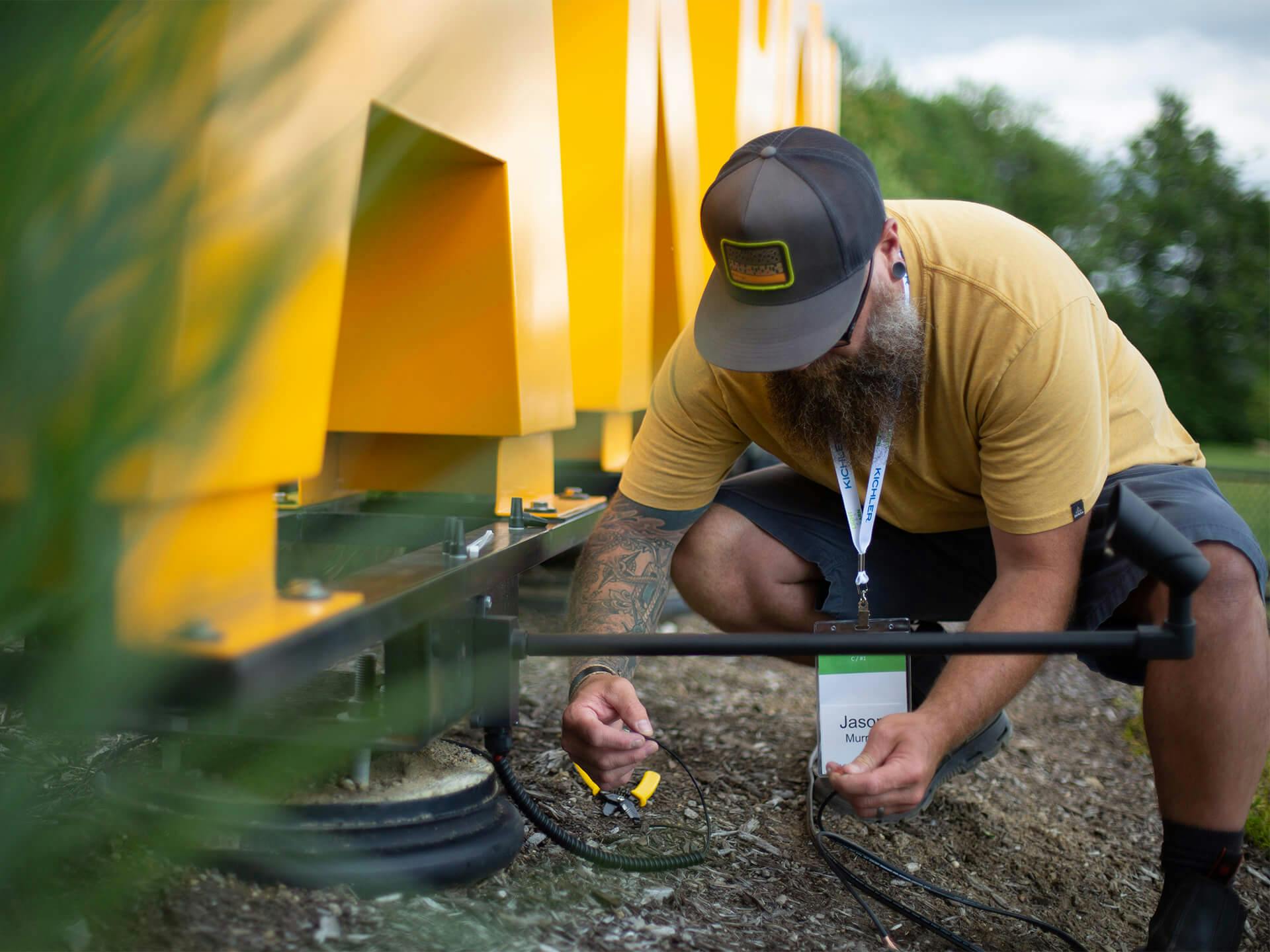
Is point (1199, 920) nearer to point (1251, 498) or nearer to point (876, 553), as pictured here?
point (876, 553)

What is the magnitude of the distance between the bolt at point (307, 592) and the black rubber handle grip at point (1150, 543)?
2.77 feet

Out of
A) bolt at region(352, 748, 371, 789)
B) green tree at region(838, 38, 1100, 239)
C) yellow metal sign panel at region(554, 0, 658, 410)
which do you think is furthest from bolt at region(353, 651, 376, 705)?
green tree at region(838, 38, 1100, 239)

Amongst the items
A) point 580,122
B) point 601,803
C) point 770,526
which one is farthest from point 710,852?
point 580,122

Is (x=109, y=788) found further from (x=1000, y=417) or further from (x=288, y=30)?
(x=1000, y=417)

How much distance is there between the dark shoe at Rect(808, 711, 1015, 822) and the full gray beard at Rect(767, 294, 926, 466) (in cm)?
61

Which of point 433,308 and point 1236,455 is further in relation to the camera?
point 1236,455

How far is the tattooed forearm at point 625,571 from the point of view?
77.8 inches

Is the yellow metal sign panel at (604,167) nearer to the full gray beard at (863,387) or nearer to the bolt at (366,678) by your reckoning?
the full gray beard at (863,387)

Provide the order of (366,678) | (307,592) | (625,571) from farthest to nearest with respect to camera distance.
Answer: (625,571), (366,678), (307,592)

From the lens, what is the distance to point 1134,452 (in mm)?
1991

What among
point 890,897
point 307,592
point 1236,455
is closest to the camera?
point 307,592

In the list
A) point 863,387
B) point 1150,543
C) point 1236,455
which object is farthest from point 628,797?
point 1236,455

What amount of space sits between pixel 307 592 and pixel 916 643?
0.68 meters

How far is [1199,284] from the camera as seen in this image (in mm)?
22484
